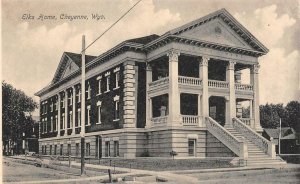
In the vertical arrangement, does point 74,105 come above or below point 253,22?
below

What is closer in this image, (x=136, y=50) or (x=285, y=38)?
(x=285, y=38)

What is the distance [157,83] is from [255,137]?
6744mm

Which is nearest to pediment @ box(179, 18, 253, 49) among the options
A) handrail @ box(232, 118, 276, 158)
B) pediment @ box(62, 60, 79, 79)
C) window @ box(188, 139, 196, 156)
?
handrail @ box(232, 118, 276, 158)

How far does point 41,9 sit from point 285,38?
10687 mm

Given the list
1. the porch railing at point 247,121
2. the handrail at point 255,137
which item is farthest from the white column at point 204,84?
the porch railing at point 247,121

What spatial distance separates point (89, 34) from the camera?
1953cm

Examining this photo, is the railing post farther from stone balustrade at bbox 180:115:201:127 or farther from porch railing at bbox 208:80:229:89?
porch railing at bbox 208:80:229:89

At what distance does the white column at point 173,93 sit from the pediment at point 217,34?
57.4 inches

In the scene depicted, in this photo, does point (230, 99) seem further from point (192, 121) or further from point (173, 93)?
point (173, 93)

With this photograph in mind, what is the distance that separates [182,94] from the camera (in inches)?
1152

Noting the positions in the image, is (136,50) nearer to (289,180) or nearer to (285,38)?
(285,38)

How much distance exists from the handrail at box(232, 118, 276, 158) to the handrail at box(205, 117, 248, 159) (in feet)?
6.76

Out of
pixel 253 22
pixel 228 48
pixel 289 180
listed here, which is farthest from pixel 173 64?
pixel 289 180

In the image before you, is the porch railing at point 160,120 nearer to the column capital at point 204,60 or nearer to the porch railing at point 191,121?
the porch railing at point 191,121
